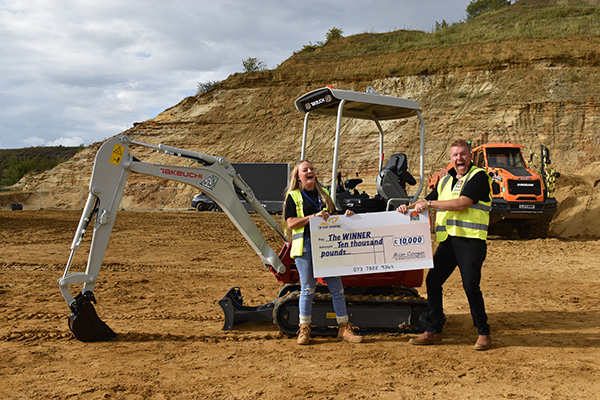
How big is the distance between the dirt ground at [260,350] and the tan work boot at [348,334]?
0.24ft

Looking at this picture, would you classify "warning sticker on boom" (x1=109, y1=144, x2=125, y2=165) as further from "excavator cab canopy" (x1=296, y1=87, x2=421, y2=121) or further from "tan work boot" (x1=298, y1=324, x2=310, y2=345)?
"tan work boot" (x1=298, y1=324, x2=310, y2=345)

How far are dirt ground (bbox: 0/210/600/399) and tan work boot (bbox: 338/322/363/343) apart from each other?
0.07 m

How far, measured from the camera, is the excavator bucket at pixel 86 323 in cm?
506

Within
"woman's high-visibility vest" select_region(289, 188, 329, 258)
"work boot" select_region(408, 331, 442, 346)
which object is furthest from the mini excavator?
"woman's high-visibility vest" select_region(289, 188, 329, 258)

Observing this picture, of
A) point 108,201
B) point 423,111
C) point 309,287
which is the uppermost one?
point 423,111

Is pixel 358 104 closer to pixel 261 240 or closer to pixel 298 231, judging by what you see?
pixel 298 231

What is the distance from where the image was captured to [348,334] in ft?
17.0

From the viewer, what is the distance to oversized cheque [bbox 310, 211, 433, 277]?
506cm

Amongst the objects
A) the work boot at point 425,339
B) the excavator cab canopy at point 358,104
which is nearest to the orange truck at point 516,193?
the excavator cab canopy at point 358,104

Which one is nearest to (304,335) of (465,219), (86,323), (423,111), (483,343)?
(483,343)

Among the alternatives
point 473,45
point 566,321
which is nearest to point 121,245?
point 566,321

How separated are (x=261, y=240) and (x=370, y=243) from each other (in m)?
1.37

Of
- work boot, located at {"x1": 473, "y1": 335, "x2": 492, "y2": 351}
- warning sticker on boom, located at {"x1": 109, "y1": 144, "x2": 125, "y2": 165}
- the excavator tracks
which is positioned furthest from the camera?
the excavator tracks

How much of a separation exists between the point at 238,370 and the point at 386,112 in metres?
3.88
